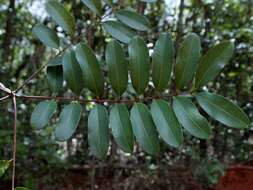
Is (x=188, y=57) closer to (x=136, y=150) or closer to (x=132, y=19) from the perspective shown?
(x=132, y=19)

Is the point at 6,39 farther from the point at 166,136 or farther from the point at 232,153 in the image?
the point at 166,136

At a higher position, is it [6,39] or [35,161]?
[6,39]

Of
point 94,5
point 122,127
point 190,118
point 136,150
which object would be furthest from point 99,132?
point 136,150

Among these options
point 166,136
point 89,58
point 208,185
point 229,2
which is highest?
point 229,2

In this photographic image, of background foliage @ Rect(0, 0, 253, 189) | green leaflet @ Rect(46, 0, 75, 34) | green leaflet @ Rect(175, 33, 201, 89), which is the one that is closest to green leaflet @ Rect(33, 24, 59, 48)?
green leaflet @ Rect(46, 0, 75, 34)

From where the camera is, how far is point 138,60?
23.0 inches

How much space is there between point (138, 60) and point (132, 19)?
13 cm

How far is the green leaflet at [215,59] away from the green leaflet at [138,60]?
9 centimetres

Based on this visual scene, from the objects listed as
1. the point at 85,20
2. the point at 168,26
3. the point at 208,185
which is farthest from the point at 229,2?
the point at 208,185

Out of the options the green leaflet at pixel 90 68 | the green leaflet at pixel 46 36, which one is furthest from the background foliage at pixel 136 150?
the green leaflet at pixel 90 68

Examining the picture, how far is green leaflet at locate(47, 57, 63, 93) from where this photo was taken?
65 cm

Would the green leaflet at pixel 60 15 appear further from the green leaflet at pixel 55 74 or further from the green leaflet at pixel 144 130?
the green leaflet at pixel 144 130

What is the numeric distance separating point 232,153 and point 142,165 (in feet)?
2.12

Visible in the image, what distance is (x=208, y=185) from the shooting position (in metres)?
2.06
